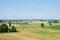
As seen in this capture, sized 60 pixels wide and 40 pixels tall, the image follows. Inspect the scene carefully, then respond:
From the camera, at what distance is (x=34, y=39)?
128 ft

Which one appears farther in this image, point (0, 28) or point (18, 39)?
point (0, 28)

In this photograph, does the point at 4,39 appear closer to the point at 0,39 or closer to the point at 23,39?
the point at 0,39

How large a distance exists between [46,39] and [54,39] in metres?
1.97

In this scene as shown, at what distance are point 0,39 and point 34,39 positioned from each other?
8.05 meters

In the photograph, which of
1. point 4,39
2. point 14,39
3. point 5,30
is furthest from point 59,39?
point 5,30

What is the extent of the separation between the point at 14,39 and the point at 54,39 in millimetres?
9593

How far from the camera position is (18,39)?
3866cm

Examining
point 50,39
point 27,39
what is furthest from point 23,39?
point 50,39

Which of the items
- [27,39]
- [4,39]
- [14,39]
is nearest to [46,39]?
[27,39]

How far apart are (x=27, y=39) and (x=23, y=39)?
96 centimetres

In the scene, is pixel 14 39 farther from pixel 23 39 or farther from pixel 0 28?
pixel 0 28

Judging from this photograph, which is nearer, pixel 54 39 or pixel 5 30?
pixel 54 39

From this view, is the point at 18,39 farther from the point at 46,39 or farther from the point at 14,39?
the point at 46,39

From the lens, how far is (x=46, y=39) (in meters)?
38.8
